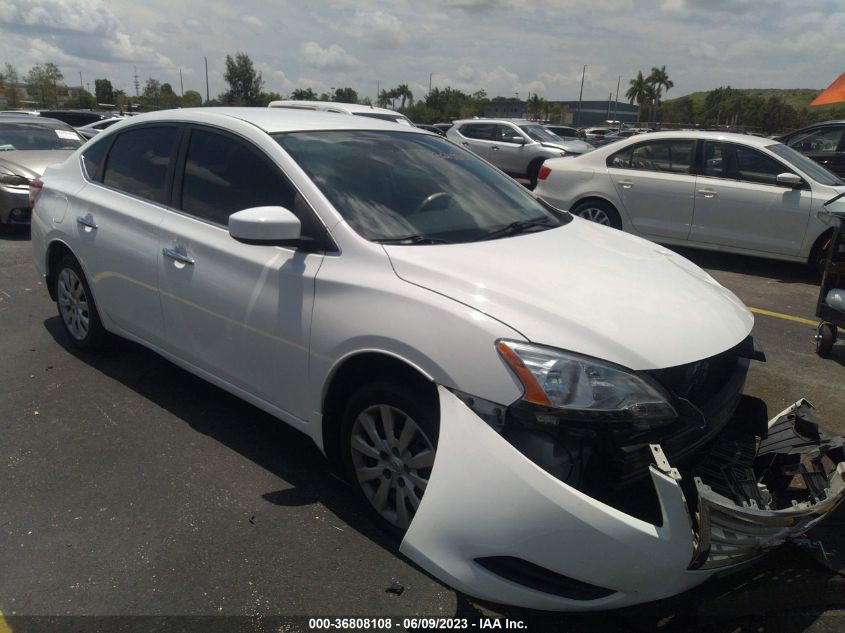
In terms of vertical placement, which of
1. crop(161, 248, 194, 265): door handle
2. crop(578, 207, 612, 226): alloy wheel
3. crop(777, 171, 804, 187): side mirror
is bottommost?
crop(578, 207, 612, 226): alloy wheel

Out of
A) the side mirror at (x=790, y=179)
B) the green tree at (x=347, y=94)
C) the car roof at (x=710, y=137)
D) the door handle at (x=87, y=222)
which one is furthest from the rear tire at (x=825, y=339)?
the green tree at (x=347, y=94)

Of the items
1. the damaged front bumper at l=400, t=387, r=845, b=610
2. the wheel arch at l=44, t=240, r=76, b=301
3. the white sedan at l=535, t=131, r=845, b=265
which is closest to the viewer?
the damaged front bumper at l=400, t=387, r=845, b=610

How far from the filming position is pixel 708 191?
25.2ft

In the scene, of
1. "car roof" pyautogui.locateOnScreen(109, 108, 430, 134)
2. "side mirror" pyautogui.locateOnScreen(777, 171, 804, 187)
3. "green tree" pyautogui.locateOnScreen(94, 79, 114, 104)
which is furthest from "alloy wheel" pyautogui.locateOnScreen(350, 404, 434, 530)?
"green tree" pyautogui.locateOnScreen(94, 79, 114, 104)

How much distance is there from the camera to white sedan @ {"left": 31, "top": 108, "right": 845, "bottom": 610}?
2.08 m

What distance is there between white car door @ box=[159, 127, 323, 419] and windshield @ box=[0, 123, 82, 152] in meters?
7.93

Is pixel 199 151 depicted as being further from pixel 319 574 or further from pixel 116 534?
pixel 319 574

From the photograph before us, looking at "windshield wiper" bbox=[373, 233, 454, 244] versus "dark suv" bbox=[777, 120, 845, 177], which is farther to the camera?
"dark suv" bbox=[777, 120, 845, 177]

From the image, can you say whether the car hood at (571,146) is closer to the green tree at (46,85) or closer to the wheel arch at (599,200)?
the wheel arch at (599,200)

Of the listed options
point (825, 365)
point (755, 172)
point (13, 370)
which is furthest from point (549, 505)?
point (755, 172)

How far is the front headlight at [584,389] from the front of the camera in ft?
7.06

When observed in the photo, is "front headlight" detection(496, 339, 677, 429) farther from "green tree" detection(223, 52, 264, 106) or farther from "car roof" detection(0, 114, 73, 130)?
"green tree" detection(223, 52, 264, 106)

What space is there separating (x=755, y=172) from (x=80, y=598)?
763 centimetres

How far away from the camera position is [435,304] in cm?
245
